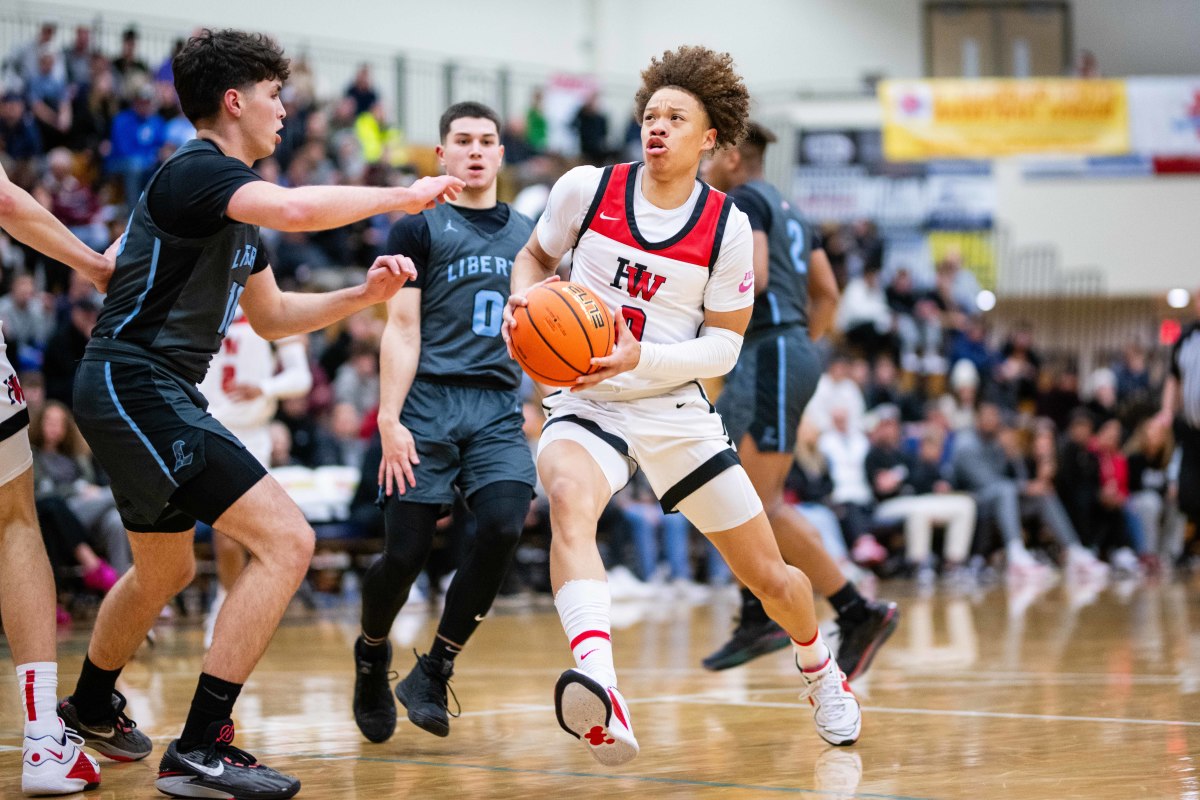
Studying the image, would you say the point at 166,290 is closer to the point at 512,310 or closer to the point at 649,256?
the point at 512,310

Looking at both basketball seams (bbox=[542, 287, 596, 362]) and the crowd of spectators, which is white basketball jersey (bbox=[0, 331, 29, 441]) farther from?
the crowd of spectators

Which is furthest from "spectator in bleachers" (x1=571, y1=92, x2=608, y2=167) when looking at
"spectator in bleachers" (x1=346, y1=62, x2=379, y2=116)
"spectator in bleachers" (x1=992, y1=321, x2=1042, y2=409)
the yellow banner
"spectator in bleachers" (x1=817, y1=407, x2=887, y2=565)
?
"spectator in bleachers" (x1=817, y1=407, x2=887, y2=565)

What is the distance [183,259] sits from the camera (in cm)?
412

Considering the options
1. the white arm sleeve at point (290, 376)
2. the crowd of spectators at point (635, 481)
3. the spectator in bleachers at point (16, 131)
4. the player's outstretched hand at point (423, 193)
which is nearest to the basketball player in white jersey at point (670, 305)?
the player's outstretched hand at point (423, 193)

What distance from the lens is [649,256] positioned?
4.50m

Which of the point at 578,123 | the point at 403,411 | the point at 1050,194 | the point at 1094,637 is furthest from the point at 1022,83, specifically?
the point at 403,411

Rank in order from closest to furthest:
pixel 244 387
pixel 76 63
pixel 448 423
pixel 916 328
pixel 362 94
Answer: pixel 448 423
pixel 244 387
pixel 76 63
pixel 362 94
pixel 916 328

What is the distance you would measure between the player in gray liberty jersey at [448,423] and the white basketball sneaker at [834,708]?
1.17 meters

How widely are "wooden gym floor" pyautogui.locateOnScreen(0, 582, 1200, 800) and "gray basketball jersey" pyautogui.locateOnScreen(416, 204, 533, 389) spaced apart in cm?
135

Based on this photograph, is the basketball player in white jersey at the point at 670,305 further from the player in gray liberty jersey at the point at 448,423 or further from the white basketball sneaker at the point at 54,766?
the white basketball sneaker at the point at 54,766

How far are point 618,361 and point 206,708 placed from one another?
1.50 m

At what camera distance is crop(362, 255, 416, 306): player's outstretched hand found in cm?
421

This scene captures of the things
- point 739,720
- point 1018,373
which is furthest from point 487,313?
point 1018,373

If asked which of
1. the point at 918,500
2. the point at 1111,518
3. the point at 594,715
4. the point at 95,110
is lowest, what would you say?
the point at 1111,518
